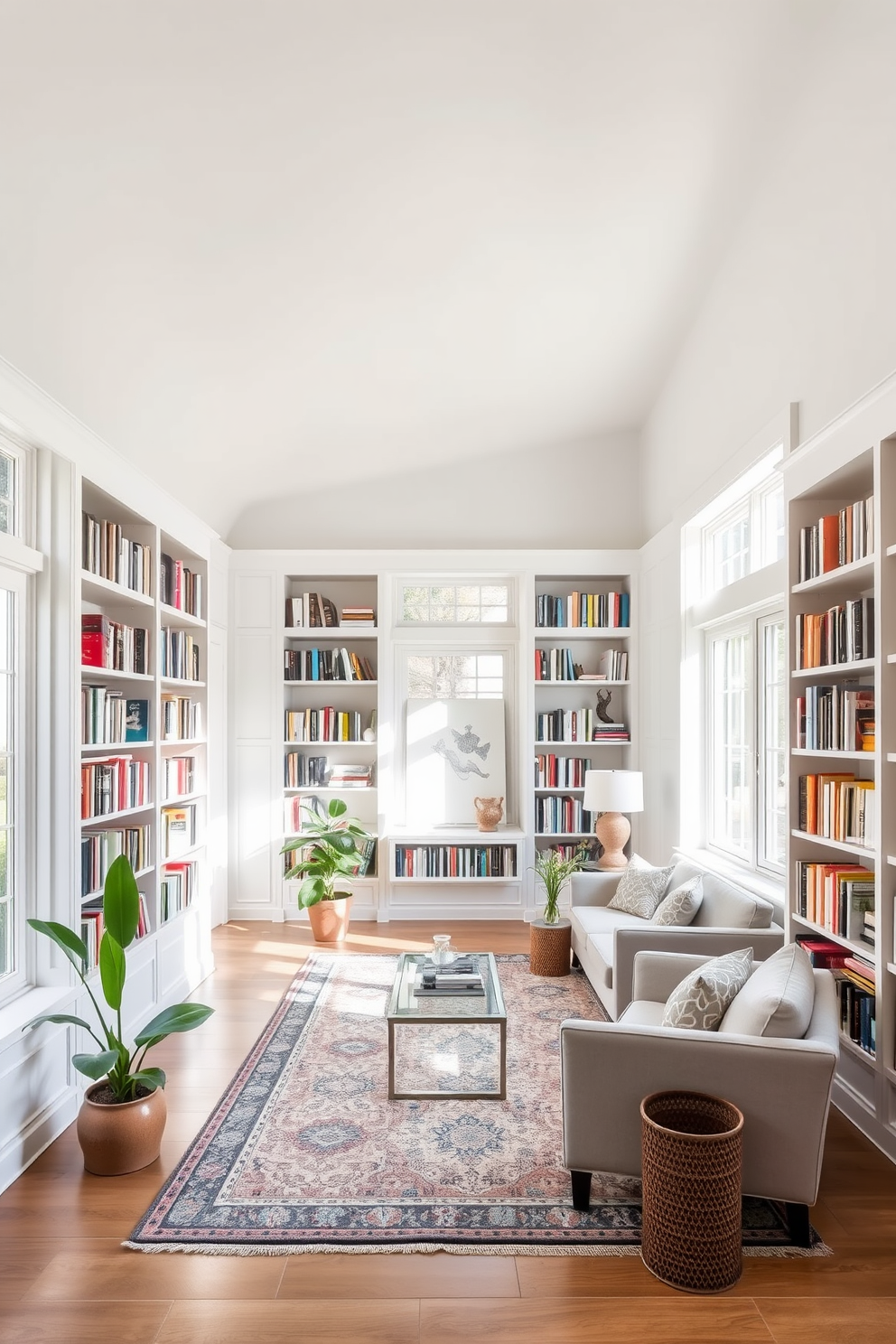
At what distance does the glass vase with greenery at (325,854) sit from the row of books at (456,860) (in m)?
0.37

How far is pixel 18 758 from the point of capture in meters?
3.28

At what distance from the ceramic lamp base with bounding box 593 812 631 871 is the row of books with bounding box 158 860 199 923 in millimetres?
2474

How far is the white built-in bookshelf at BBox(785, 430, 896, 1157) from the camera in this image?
2934 millimetres

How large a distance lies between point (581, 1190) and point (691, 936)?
1.36 metres

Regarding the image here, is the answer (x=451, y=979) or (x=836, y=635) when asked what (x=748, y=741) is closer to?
(x=836, y=635)

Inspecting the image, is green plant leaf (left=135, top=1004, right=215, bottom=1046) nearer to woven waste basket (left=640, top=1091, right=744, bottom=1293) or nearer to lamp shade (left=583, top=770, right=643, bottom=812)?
woven waste basket (left=640, top=1091, right=744, bottom=1293)

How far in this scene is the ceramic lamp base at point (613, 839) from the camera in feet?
18.0

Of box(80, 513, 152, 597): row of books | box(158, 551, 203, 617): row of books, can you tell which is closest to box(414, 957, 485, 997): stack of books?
box(80, 513, 152, 597): row of books

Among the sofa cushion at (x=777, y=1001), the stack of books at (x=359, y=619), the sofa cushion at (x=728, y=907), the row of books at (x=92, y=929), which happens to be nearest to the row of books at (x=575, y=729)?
the stack of books at (x=359, y=619)

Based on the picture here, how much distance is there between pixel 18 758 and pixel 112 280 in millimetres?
1784

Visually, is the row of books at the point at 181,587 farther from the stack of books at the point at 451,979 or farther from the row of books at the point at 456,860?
the stack of books at the point at 451,979

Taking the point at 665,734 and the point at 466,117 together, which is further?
the point at 665,734

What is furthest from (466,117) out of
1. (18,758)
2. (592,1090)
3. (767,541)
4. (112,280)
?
(592,1090)

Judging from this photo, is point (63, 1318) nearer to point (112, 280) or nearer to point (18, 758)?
point (18, 758)
